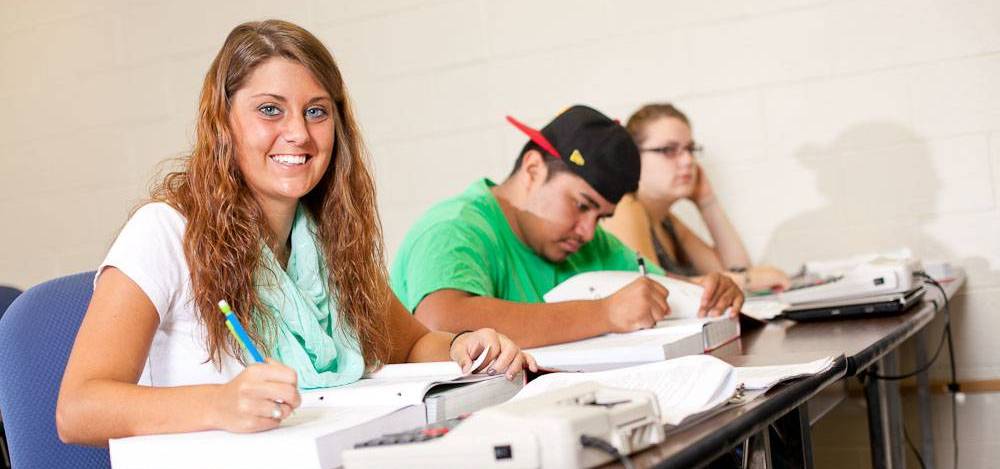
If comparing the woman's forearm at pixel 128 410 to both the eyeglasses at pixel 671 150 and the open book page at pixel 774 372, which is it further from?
the eyeglasses at pixel 671 150

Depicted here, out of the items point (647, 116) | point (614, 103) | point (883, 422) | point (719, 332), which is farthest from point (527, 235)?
point (614, 103)

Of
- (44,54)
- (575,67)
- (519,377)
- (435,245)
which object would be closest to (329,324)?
(519,377)

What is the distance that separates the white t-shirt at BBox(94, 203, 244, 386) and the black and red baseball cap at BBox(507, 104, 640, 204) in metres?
1.08

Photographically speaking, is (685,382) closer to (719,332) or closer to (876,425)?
(719,332)

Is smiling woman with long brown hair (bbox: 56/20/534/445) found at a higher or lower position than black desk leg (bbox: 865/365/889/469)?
higher

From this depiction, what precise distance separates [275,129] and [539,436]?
2.60 feet

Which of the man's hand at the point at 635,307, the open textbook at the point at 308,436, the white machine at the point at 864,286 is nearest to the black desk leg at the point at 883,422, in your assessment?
the white machine at the point at 864,286

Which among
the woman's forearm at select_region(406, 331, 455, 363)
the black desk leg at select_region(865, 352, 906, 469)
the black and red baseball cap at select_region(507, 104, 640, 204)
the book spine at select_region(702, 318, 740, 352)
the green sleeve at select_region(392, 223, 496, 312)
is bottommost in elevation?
the black desk leg at select_region(865, 352, 906, 469)

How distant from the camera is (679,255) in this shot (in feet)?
11.3

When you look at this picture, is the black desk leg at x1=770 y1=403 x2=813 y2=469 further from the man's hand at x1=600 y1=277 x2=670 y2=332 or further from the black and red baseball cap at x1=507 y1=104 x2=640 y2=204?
the black and red baseball cap at x1=507 y1=104 x2=640 y2=204

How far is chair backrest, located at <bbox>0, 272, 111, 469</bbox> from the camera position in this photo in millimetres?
1363

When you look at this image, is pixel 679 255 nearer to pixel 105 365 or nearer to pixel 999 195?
pixel 999 195

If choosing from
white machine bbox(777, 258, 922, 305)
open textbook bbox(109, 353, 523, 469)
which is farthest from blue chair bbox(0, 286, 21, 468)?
white machine bbox(777, 258, 922, 305)

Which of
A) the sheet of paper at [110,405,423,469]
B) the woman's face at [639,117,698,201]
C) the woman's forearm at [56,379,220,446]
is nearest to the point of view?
the sheet of paper at [110,405,423,469]
